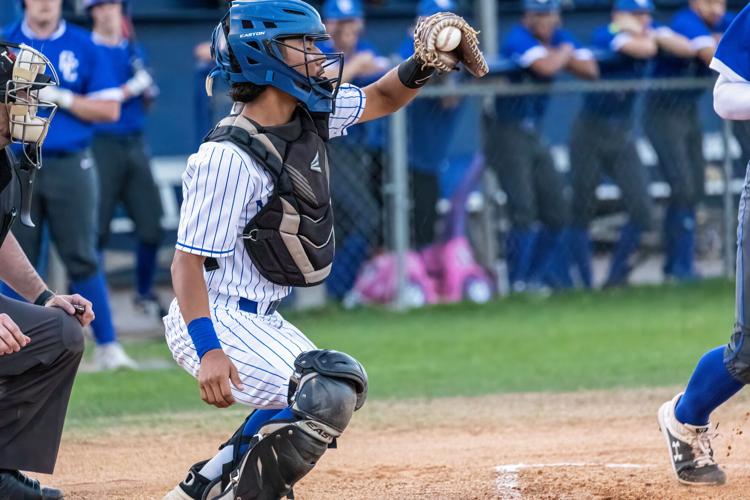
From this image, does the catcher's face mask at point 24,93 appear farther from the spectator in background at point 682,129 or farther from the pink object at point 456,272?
the spectator in background at point 682,129

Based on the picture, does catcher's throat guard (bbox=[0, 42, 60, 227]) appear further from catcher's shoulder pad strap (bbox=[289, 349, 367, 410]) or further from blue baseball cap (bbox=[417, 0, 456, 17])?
blue baseball cap (bbox=[417, 0, 456, 17])

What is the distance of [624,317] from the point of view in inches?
388

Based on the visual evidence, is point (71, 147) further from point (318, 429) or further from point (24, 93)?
point (318, 429)

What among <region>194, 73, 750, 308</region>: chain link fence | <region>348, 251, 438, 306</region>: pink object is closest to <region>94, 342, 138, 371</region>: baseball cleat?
<region>194, 73, 750, 308</region>: chain link fence

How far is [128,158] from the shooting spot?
9.42m

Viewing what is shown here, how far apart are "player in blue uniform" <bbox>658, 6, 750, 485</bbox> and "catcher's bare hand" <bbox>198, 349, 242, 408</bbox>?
176cm

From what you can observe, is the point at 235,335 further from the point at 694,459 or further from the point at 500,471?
the point at 694,459

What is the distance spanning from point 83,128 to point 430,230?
3.44 m

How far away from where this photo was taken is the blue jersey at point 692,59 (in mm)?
10789

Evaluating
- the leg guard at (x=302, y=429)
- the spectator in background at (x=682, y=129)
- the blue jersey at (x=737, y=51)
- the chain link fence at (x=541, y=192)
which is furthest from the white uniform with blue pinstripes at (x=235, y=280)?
the spectator in background at (x=682, y=129)

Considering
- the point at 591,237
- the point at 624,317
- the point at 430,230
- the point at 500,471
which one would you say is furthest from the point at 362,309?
the point at 500,471

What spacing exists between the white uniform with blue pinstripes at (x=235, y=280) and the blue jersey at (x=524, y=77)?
252 inches

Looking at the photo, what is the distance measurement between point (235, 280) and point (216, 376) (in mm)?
485

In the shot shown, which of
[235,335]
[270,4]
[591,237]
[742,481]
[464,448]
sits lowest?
[591,237]
